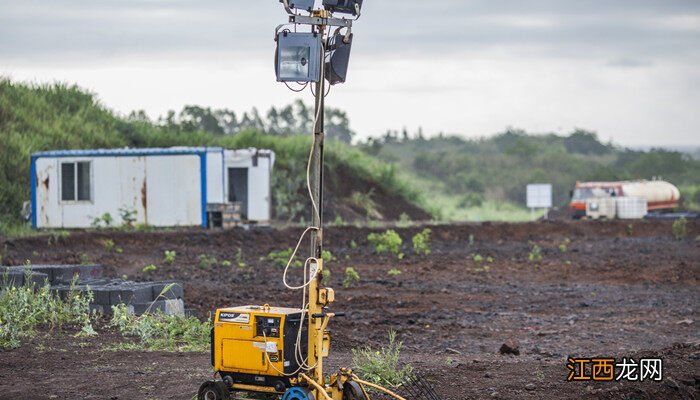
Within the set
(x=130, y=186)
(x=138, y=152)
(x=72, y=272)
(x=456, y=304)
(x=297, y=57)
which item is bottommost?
(x=456, y=304)

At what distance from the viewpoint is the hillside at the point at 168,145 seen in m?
34.2

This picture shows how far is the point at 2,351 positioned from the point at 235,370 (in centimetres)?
405

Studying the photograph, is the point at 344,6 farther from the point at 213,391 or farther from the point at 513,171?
the point at 513,171

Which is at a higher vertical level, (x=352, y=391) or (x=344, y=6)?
(x=344, y=6)

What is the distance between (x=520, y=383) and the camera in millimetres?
9102

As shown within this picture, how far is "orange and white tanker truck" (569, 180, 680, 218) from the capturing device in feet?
141

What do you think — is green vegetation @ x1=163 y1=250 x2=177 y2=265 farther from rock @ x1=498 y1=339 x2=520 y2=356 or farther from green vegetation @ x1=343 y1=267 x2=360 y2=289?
rock @ x1=498 y1=339 x2=520 y2=356

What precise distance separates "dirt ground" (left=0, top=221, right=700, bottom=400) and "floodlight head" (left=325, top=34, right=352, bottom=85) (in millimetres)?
2877

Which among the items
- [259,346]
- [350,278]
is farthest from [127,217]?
[259,346]

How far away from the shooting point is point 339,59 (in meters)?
7.95

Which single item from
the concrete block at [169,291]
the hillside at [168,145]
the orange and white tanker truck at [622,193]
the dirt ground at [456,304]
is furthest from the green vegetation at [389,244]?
the orange and white tanker truck at [622,193]

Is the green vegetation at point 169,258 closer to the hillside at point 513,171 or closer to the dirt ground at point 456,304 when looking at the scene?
the dirt ground at point 456,304

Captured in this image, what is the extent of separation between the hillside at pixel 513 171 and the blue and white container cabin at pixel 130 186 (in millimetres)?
24087

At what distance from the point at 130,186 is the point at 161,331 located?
16302 millimetres
